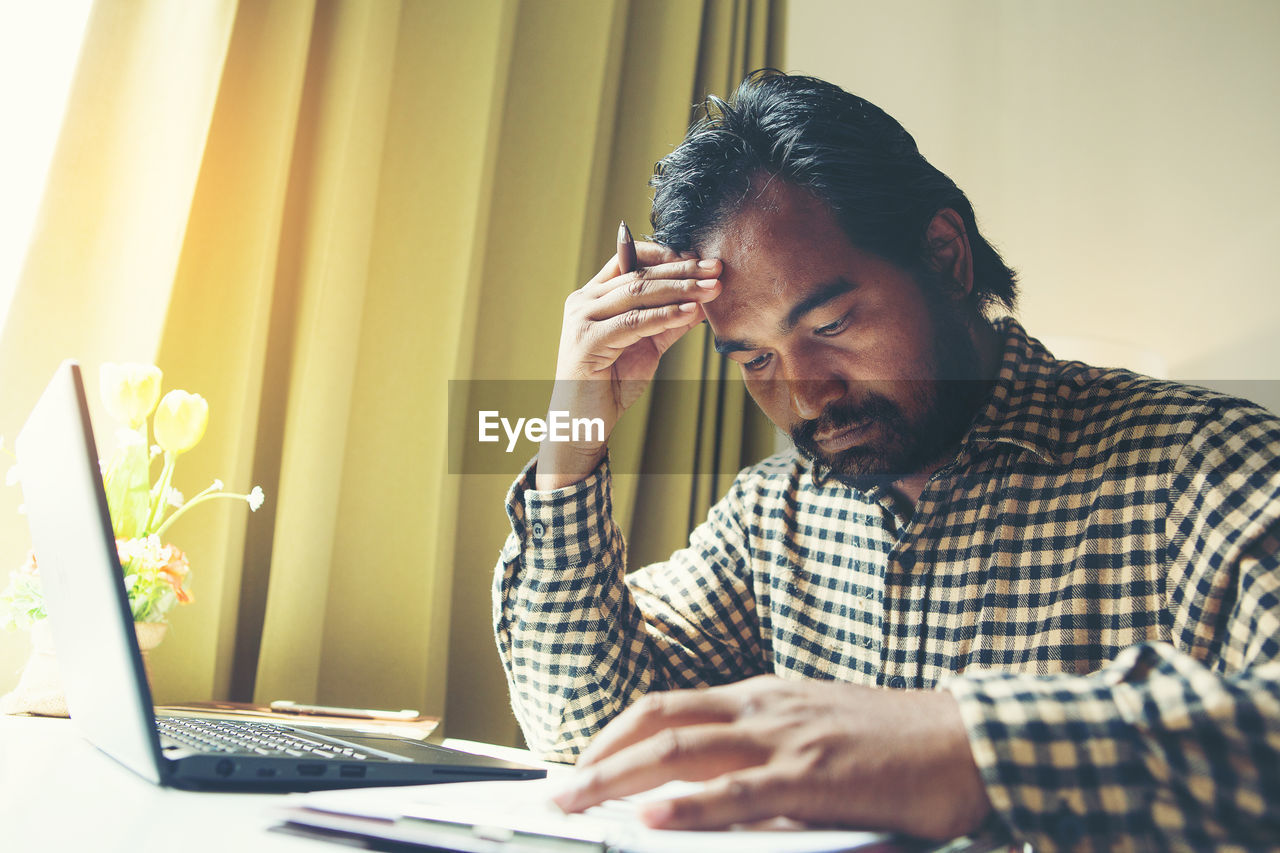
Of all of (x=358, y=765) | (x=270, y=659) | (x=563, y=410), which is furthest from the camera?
(x=270, y=659)

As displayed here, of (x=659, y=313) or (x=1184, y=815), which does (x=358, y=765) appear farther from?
(x=659, y=313)

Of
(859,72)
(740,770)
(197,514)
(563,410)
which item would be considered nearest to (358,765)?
(740,770)

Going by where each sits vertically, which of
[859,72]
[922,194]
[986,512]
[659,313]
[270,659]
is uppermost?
[859,72]

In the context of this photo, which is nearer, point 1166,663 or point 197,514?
point 1166,663

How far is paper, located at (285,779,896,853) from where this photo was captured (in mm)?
350

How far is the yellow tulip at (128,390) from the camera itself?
946 millimetres

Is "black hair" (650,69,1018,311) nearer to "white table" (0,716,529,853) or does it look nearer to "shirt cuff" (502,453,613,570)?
"shirt cuff" (502,453,613,570)

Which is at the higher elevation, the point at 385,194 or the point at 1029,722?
the point at 385,194

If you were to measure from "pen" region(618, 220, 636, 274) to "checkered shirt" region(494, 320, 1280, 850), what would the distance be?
0.78 ft

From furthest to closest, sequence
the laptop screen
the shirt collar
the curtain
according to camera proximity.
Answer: the curtain → the shirt collar → the laptop screen

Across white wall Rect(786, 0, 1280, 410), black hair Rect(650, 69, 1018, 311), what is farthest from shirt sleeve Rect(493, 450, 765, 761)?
white wall Rect(786, 0, 1280, 410)

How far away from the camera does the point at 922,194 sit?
101cm

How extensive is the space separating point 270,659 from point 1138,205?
2.05 meters

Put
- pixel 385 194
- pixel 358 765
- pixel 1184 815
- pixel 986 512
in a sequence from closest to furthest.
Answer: pixel 1184 815, pixel 358 765, pixel 986 512, pixel 385 194
